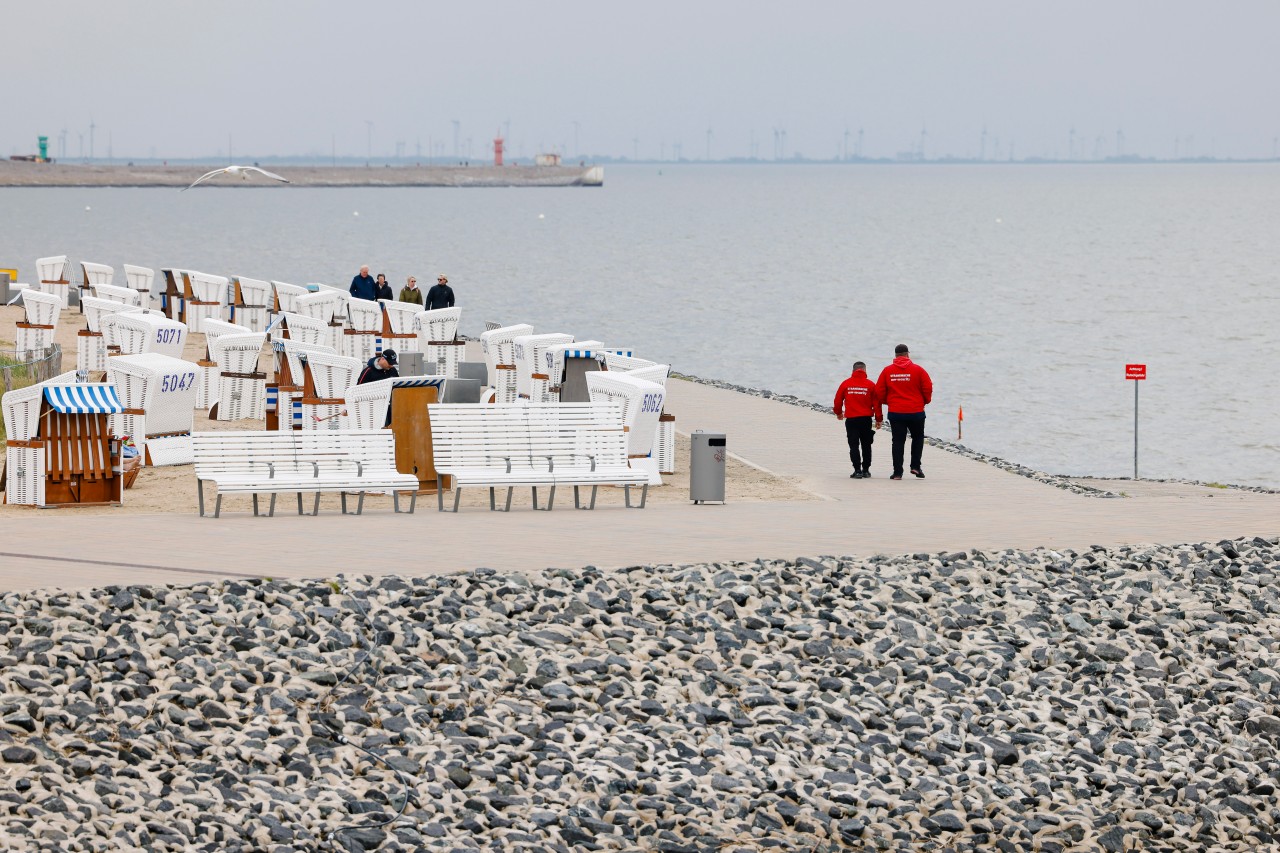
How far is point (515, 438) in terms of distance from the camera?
15.4m

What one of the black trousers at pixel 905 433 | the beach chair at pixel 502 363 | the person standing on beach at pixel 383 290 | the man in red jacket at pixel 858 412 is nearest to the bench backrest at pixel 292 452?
the man in red jacket at pixel 858 412

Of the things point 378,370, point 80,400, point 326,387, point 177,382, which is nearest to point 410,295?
point 326,387

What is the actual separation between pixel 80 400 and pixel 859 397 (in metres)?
7.72

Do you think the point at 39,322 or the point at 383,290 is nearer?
the point at 39,322

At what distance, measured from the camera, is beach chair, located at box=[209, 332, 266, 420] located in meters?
23.8

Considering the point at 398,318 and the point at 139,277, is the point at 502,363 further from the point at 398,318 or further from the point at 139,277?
the point at 139,277

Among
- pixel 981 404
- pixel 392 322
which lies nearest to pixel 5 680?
pixel 392 322

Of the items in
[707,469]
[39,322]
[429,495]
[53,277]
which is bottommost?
[429,495]

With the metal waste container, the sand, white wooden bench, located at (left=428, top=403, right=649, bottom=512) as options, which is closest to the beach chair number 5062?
the sand

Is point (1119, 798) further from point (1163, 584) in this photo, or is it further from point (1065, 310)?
point (1065, 310)

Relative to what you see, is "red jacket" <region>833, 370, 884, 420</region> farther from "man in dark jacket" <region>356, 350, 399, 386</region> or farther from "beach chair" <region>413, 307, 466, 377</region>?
"beach chair" <region>413, 307, 466, 377</region>

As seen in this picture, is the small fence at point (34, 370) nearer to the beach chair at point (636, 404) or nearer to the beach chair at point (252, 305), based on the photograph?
the beach chair at point (252, 305)

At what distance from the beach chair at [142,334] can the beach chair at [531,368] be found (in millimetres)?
5230

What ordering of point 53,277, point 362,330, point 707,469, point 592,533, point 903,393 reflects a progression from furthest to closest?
point 53,277, point 362,330, point 903,393, point 707,469, point 592,533
